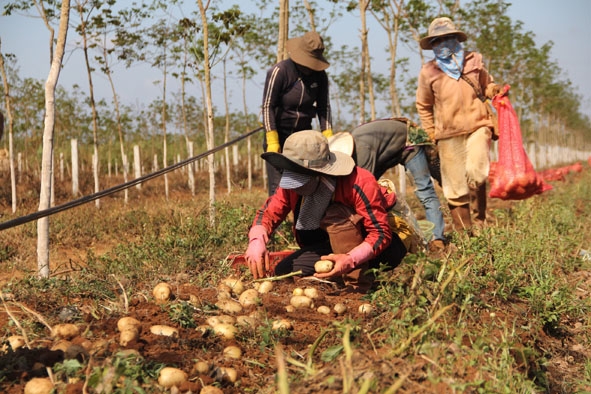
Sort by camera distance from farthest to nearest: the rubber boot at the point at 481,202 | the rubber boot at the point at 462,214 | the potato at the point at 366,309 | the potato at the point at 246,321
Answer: the rubber boot at the point at 481,202
the rubber boot at the point at 462,214
the potato at the point at 366,309
the potato at the point at 246,321

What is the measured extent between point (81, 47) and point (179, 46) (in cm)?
300

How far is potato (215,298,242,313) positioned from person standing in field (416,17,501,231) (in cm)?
271

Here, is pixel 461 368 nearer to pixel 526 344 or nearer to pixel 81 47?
pixel 526 344

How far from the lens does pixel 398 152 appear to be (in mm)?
5125

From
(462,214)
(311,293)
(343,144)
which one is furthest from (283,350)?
(462,214)

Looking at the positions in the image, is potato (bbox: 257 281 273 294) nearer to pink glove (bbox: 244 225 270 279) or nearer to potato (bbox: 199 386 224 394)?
pink glove (bbox: 244 225 270 279)

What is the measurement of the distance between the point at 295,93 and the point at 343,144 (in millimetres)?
983

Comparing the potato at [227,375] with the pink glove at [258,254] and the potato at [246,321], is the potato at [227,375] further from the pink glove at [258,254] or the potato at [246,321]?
the pink glove at [258,254]

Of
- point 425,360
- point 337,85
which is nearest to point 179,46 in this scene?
point 337,85

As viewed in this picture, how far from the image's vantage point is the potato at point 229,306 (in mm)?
3092

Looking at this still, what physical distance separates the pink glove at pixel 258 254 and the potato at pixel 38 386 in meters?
1.56

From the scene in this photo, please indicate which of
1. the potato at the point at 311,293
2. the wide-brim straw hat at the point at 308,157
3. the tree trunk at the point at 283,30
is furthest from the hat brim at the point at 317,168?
the tree trunk at the point at 283,30

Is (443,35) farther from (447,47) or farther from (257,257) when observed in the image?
(257,257)

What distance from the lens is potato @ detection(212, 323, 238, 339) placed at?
2.75 m
